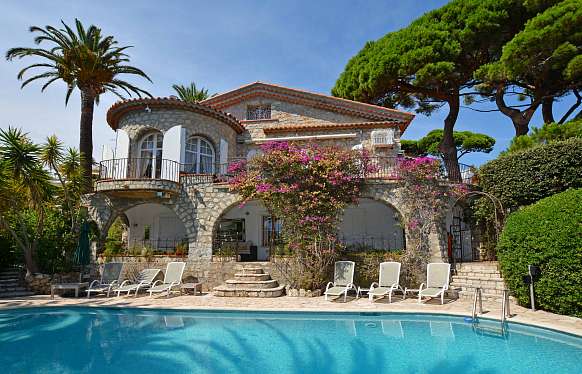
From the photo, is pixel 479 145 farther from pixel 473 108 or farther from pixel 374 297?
pixel 374 297

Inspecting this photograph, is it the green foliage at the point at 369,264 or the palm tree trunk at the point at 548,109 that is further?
the palm tree trunk at the point at 548,109

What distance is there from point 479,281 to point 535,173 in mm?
4425

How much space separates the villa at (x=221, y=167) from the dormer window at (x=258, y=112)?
6cm

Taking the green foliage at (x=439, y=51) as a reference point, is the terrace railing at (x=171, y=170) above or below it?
below

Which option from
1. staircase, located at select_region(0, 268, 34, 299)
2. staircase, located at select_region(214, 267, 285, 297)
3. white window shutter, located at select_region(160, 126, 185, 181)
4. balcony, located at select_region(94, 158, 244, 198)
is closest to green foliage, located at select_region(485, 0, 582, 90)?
balcony, located at select_region(94, 158, 244, 198)

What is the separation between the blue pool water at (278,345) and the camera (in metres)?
6.40

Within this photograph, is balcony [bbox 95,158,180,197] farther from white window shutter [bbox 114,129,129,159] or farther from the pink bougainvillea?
the pink bougainvillea

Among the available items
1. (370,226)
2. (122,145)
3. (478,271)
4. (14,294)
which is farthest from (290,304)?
(122,145)

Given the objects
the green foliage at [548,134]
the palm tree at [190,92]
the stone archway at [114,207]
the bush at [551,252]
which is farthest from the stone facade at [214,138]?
the palm tree at [190,92]

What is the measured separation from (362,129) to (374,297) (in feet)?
31.3

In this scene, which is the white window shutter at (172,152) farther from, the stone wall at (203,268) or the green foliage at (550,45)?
the green foliage at (550,45)

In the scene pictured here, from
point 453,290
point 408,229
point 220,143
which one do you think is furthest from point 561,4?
point 220,143

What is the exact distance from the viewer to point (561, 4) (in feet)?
52.0

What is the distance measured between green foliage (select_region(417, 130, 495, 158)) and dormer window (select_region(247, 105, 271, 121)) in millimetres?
18280
